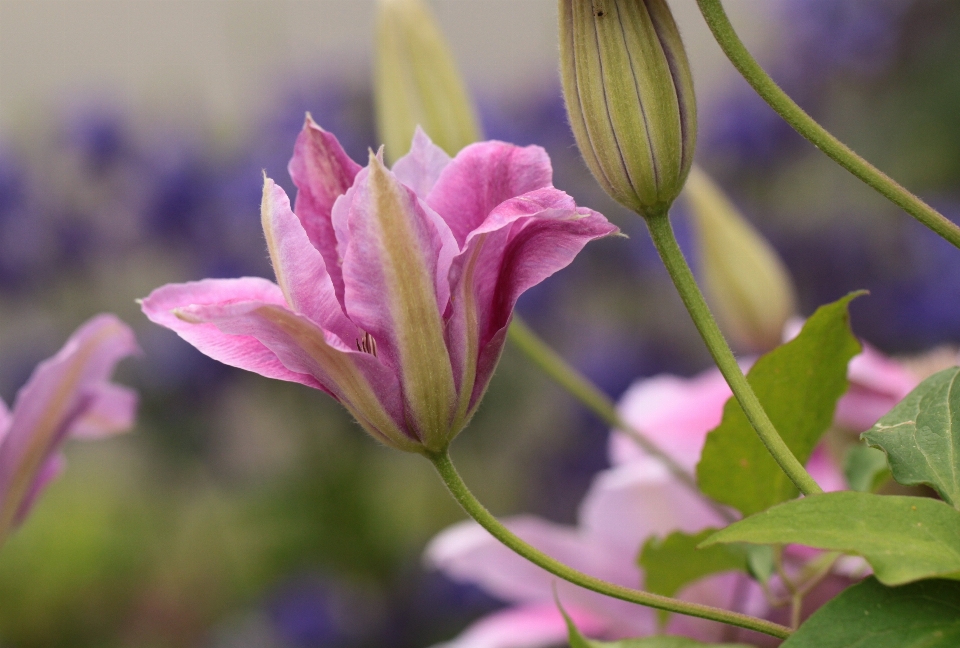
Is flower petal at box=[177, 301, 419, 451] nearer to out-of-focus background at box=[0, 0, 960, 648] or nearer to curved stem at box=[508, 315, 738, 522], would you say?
curved stem at box=[508, 315, 738, 522]

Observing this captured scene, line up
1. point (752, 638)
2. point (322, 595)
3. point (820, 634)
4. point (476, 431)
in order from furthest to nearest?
point (476, 431)
point (322, 595)
point (752, 638)
point (820, 634)

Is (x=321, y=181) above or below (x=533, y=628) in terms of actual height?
above

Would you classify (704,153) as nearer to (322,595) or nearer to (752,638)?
(322,595)

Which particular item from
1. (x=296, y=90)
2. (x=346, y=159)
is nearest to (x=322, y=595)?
(x=296, y=90)

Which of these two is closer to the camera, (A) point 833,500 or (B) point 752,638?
(A) point 833,500

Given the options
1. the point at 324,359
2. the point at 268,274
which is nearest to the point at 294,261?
the point at 324,359

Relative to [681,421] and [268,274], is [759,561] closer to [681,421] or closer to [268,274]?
[681,421]

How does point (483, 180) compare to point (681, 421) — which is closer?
point (483, 180)
